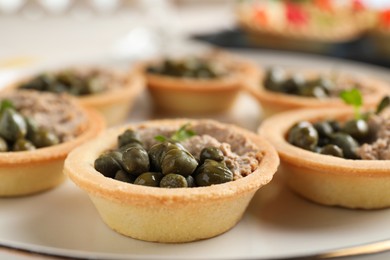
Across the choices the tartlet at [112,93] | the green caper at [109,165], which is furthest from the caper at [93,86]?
the green caper at [109,165]

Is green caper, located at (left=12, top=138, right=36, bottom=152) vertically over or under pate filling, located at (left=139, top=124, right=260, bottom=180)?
under

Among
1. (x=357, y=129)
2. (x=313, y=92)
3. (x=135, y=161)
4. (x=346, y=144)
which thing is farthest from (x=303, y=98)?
(x=135, y=161)

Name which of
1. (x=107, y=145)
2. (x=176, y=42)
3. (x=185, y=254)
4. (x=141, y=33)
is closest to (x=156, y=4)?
(x=141, y=33)

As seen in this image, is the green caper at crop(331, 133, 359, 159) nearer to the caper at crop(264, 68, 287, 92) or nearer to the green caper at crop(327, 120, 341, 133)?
the green caper at crop(327, 120, 341, 133)

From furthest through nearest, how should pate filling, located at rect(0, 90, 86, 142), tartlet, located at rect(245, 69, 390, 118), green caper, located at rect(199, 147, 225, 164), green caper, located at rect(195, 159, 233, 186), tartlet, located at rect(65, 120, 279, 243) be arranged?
tartlet, located at rect(245, 69, 390, 118)
pate filling, located at rect(0, 90, 86, 142)
green caper, located at rect(199, 147, 225, 164)
green caper, located at rect(195, 159, 233, 186)
tartlet, located at rect(65, 120, 279, 243)

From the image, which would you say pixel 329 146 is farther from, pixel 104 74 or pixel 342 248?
pixel 104 74

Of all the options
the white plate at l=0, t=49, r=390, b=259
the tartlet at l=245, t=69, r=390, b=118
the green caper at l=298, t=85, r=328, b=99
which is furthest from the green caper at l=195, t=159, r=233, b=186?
the green caper at l=298, t=85, r=328, b=99
